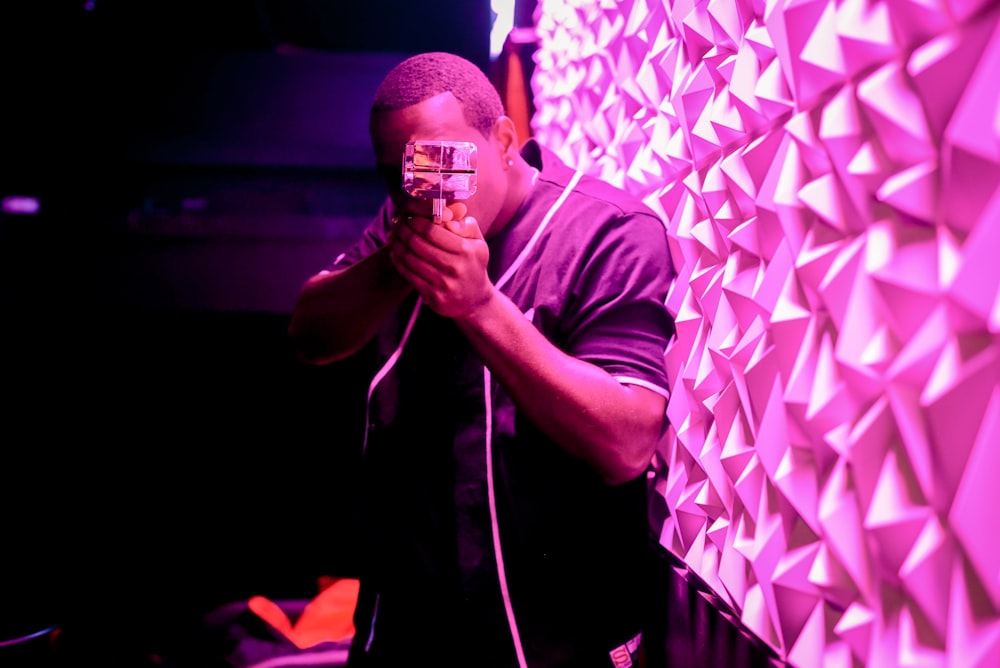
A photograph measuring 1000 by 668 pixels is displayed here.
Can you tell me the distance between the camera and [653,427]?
93 cm

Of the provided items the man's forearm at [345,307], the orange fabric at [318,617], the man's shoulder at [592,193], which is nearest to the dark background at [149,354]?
the orange fabric at [318,617]

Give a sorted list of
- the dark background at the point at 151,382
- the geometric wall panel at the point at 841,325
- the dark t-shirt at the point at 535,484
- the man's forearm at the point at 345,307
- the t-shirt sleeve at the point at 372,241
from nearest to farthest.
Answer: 1. the geometric wall panel at the point at 841,325
2. the dark t-shirt at the point at 535,484
3. the man's forearm at the point at 345,307
4. the t-shirt sleeve at the point at 372,241
5. the dark background at the point at 151,382

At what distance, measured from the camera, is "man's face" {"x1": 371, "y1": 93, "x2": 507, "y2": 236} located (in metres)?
1.03

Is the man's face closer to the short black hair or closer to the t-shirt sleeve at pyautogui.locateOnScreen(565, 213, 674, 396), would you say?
the short black hair

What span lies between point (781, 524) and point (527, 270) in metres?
0.50

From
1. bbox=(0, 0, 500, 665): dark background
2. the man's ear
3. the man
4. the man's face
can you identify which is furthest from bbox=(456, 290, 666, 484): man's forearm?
bbox=(0, 0, 500, 665): dark background

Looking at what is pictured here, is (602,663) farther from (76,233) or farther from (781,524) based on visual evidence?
(76,233)

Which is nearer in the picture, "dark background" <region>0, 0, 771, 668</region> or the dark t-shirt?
the dark t-shirt

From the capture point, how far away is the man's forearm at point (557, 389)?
2.84 ft

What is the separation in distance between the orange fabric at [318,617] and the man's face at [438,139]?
1211mm

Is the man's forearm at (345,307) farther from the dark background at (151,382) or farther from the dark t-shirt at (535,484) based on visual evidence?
the dark background at (151,382)

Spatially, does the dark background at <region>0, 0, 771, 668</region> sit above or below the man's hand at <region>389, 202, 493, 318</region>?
below

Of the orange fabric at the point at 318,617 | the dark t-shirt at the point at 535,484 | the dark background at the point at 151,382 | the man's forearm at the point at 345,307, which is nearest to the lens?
the dark t-shirt at the point at 535,484

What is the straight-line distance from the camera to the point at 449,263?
2.82ft
